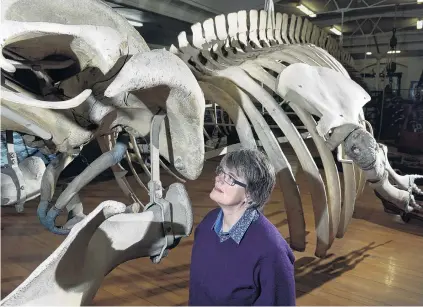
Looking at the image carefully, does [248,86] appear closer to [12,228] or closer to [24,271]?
[24,271]

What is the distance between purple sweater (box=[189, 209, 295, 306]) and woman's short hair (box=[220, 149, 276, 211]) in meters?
0.07

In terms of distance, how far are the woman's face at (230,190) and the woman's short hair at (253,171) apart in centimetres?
1

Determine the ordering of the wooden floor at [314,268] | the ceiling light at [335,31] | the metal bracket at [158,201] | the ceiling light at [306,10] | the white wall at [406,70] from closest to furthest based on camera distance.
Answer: the metal bracket at [158,201] < the wooden floor at [314,268] < the white wall at [406,70] < the ceiling light at [306,10] < the ceiling light at [335,31]

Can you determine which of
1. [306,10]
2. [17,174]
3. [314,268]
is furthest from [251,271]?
[306,10]

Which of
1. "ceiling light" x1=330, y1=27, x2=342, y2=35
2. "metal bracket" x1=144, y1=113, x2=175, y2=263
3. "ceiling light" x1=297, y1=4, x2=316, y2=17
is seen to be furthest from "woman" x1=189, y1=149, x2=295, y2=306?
"ceiling light" x1=330, y1=27, x2=342, y2=35

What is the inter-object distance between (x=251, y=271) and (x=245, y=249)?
5 centimetres

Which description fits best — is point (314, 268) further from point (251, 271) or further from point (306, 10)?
point (306, 10)

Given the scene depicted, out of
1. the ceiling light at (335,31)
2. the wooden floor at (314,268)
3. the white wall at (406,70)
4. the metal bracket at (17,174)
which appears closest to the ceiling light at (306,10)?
the ceiling light at (335,31)

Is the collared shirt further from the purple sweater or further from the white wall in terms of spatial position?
the white wall

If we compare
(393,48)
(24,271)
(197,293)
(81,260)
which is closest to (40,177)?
(81,260)

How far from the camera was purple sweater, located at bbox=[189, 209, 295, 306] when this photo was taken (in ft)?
3.23

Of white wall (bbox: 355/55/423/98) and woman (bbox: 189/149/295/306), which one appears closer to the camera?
woman (bbox: 189/149/295/306)

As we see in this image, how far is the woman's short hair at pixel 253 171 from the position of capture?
1016mm

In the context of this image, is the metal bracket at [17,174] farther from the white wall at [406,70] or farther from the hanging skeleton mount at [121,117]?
the white wall at [406,70]
